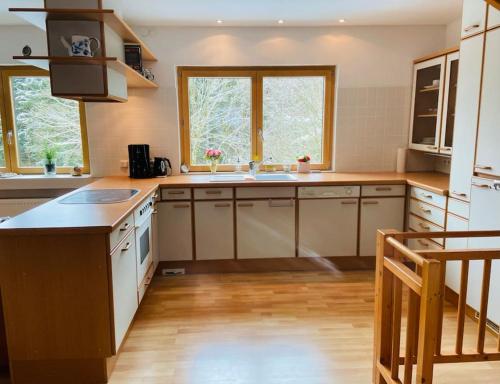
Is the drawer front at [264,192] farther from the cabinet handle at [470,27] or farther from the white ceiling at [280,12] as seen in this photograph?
the cabinet handle at [470,27]

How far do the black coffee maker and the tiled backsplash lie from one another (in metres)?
1.97

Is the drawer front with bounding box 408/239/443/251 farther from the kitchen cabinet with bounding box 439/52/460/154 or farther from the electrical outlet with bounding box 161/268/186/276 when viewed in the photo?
the electrical outlet with bounding box 161/268/186/276

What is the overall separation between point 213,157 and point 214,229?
0.81m

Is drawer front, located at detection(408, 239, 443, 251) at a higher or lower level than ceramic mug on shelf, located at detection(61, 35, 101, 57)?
lower

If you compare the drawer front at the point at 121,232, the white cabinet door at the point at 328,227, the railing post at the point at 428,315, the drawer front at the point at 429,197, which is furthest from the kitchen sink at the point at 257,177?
the railing post at the point at 428,315

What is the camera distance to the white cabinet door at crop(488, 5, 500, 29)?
233 centimetres

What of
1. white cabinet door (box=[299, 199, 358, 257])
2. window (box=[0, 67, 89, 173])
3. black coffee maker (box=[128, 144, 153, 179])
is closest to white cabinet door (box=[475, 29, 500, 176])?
white cabinet door (box=[299, 199, 358, 257])

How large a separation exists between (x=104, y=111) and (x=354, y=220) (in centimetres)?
271

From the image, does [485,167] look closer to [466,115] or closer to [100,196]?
[466,115]

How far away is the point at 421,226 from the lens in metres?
3.37

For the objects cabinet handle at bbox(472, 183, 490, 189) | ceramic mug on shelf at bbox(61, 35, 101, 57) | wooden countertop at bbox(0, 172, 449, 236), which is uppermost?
ceramic mug on shelf at bbox(61, 35, 101, 57)

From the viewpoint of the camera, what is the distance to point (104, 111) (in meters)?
3.87

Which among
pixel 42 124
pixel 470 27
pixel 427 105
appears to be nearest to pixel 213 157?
pixel 42 124

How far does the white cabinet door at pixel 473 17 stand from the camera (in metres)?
2.47
